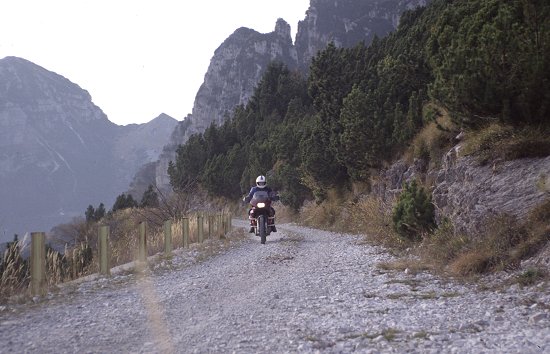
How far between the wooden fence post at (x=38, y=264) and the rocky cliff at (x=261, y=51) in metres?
117

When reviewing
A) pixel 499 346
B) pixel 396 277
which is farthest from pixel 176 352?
pixel 396 277

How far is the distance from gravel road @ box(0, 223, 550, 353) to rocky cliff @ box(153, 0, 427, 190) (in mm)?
117320

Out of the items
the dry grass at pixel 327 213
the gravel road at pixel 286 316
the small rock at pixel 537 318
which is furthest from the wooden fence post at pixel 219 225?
the small rock at pixel 537 318

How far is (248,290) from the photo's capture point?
6805 millimetres

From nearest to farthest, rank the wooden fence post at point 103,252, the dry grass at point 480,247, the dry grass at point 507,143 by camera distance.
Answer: the dry grass at point 480,247, the dry grass at point 507,143, the wooden fence post at point 103,252

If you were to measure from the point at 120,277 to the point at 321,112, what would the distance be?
1873cm

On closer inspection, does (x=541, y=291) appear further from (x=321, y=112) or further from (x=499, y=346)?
(x=321, y=112)

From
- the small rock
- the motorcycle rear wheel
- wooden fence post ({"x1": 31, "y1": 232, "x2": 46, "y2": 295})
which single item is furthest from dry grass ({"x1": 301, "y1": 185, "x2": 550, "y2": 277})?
wooden fence post ({"x1": 31, "y1": 232, "x2": 46, "y2": 295})

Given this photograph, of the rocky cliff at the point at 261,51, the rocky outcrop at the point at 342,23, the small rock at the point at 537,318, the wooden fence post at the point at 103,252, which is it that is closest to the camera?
the small rock at the point at 537,318

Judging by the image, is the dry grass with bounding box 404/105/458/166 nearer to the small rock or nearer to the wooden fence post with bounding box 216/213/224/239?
the small rock

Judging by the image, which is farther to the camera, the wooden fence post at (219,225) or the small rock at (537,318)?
the wooden fence post at (219,225)

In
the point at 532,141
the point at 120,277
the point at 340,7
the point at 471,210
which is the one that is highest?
the point at 340,7

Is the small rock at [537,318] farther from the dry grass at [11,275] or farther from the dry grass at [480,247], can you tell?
the dry grass at [11,275]

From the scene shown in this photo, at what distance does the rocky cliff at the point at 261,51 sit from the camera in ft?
412
